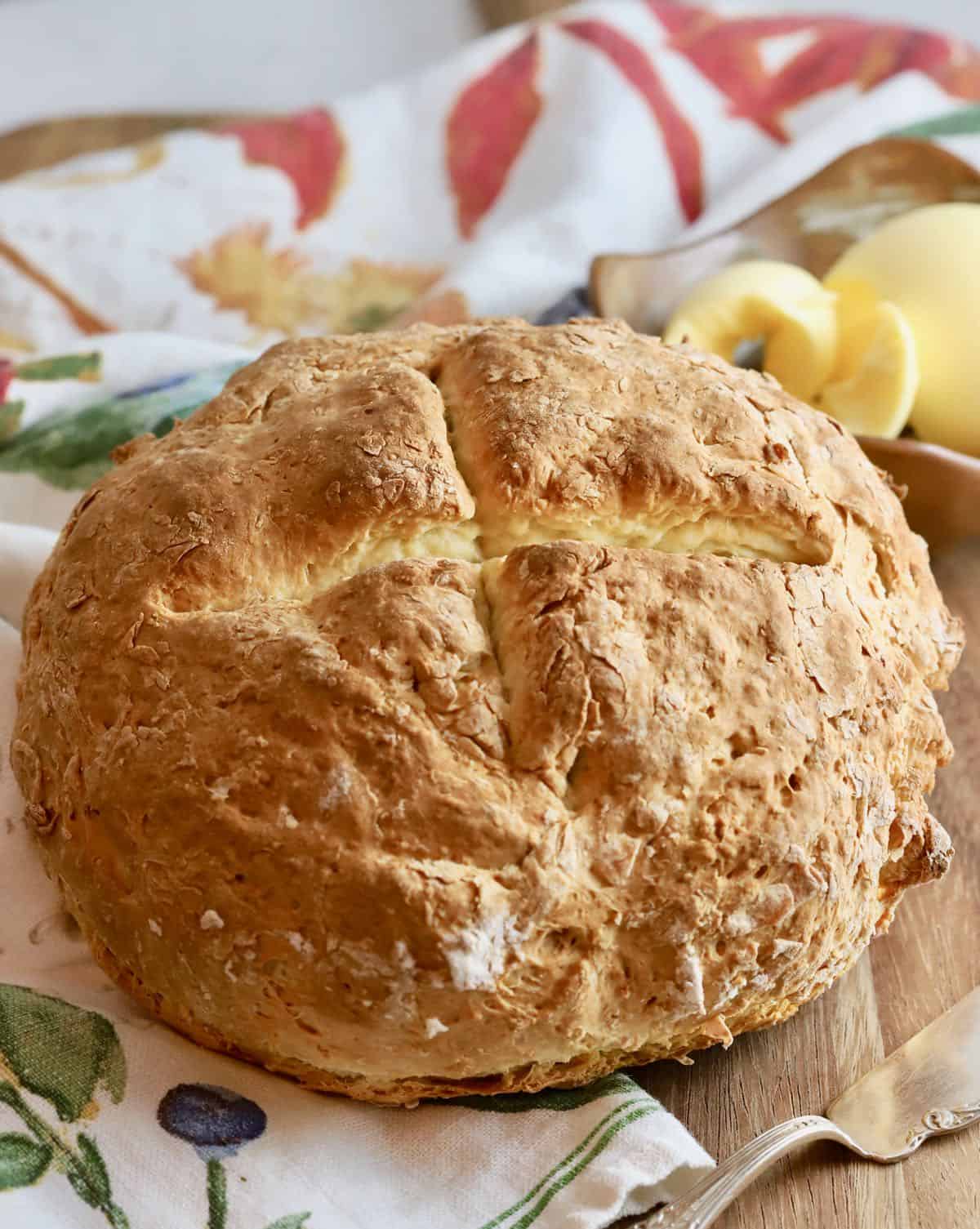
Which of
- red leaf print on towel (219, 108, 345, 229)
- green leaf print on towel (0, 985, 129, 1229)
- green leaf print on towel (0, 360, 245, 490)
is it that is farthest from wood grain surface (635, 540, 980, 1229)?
red leaf print on towel (219, 108, 345, 229)

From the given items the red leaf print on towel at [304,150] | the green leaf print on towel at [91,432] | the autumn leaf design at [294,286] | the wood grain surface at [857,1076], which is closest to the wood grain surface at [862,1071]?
the wood grain surface at [857,1076]

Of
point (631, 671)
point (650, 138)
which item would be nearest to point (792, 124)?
point (650, 138)

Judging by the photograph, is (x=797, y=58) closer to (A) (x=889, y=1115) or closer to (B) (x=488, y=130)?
(B) (x=488, y=130)

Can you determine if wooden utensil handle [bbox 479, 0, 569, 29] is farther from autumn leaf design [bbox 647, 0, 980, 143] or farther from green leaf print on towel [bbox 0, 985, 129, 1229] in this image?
green leaf print on towel [bbox 0, 985, 129, 1229]

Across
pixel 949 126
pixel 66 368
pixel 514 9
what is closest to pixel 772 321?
pixel 949 126

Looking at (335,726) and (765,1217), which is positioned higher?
(335,726)

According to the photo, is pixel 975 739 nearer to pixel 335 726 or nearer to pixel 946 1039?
pixel 946 1039
